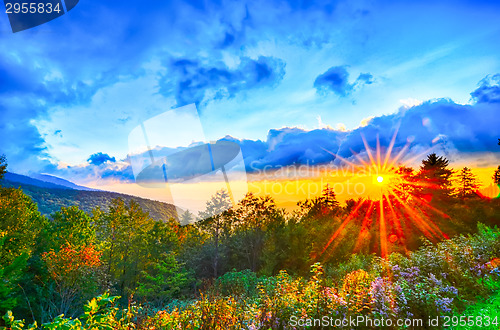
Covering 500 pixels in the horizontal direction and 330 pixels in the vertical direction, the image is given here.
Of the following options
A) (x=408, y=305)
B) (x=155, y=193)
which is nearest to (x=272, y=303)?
(x=408, y=305)

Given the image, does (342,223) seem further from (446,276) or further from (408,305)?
(408,305)

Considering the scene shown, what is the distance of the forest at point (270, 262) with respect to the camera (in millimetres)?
4652

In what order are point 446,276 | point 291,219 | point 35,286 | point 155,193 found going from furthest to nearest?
point 291,219 < point 35,286 < point 155,193 < point 446,276

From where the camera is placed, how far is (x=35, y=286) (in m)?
20.4

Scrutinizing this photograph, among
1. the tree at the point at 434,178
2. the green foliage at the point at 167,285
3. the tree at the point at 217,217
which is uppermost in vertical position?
the tree at the point at 434,178

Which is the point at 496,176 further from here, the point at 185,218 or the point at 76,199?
the point at 76,199

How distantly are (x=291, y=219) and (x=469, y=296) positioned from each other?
648 inches

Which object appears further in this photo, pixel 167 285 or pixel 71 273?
pixel 167 285

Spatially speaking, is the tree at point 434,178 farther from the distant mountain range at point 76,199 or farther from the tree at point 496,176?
the distant mountain range at point 76,199

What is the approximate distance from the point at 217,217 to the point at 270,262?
7507mm

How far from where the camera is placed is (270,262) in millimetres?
19281

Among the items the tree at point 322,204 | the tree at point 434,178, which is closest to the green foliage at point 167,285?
the tree at point 322,204

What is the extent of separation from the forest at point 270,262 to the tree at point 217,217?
0.35ft

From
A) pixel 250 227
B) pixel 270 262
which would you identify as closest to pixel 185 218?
pixel 250 227
